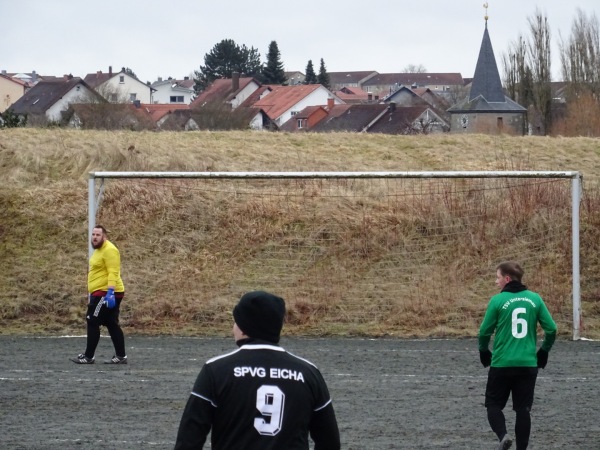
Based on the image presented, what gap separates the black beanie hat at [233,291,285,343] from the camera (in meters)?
4.05

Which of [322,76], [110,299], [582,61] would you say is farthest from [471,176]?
[322,76]

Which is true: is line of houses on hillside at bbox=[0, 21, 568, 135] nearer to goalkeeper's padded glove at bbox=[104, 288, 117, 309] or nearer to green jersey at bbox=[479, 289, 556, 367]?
goalkeeper's padded glove at bbox=[104, 288, 117, 309]

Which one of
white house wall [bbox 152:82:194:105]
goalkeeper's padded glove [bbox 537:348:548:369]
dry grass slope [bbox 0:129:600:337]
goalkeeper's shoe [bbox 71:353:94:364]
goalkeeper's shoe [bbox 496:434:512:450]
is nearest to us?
goalkeeper's shoe [bbox 496:434:512:450]

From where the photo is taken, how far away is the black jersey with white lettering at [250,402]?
3.97 m

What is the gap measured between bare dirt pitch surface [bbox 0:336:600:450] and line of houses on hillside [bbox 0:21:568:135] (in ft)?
79.0

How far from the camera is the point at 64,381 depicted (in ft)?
37.2

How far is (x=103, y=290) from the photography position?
40.9 feet

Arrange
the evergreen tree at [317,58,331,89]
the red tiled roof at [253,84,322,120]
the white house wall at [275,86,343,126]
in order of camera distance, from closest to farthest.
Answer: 1. the red tiled roof at [253,84,322,120]
2. the white house wall at [275,86,343,126]
3. the evergreen tree at [317,58,331,89]

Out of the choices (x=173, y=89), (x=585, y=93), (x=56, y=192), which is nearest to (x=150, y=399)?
(x=56, y=192)

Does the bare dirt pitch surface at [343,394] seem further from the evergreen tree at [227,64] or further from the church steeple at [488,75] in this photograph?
the evergreen tree at [227,64]

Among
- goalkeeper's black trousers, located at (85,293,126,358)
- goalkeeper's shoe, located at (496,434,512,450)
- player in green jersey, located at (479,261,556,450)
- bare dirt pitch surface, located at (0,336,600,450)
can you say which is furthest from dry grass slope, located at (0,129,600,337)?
goalkeeper's shoe, located at (496,434,512,450)

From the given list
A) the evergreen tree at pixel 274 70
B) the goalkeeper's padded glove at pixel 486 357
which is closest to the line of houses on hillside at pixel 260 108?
the evergreen tree at pixel 274 70

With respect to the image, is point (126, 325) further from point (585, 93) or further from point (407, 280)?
point (585, 93)

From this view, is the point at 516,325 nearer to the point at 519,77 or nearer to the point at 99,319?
the point at 99,319
